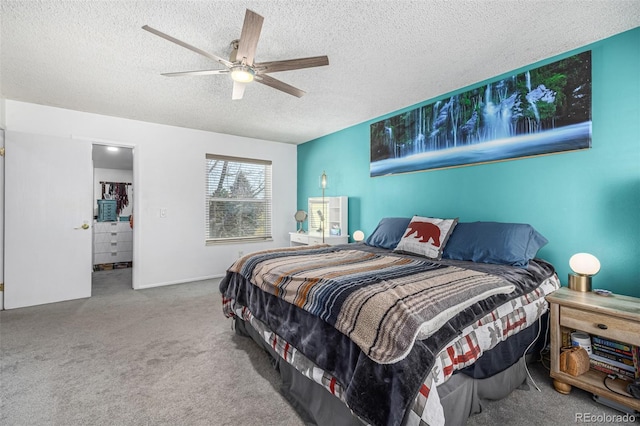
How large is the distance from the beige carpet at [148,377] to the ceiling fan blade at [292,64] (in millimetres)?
2147

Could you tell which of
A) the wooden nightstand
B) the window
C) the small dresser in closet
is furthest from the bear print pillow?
the small dresser in closet

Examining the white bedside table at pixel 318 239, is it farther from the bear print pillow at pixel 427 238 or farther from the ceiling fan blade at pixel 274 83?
the ceiling fan blade at pixel 274 83

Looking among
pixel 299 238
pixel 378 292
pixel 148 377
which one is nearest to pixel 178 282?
pixel 299 238

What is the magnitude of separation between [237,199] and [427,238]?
342 centimetres

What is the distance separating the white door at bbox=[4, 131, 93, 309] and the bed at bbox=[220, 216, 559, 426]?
2631 millimetres

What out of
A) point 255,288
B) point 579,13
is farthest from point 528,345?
point 579,13

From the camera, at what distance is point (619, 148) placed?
209 centimetres

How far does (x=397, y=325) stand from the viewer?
118 centimetres

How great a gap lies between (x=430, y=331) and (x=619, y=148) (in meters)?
2.10

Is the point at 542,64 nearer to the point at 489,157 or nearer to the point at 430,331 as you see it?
the point at 489,157

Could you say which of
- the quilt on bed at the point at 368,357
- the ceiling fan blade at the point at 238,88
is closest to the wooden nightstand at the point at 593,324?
the quilt on bed at the point at 368,357

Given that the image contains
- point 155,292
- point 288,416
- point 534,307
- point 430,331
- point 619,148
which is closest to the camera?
point 430,331

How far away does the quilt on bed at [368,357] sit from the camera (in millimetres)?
1092

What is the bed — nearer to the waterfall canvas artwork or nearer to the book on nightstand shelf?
the book on nightstand shelf
